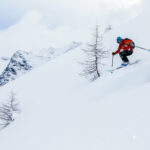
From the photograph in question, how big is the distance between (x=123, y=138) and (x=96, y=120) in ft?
5.32

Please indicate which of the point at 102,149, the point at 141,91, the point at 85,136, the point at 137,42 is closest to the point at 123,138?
the point at 102,149

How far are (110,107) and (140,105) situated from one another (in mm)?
1077

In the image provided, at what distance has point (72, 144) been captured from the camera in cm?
508

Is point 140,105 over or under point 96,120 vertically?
over

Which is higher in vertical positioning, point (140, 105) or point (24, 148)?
point (140, 105)

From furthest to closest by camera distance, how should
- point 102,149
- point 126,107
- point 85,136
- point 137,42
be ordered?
point 137,42
point 126,107
point 85,136
point 102,149

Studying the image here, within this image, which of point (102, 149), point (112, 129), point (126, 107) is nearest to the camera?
point (102, 149)

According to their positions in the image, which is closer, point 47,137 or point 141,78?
point 47,137

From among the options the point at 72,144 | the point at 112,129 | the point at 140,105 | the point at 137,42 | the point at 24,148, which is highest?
the point at 137,42

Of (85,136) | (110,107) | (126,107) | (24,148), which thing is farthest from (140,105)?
(24,148)

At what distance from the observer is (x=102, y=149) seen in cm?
427

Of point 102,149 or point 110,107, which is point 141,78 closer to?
point 110,107

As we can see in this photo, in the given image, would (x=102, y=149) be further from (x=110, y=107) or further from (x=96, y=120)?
(x=110, y=107)

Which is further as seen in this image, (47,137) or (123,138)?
(47,137)
